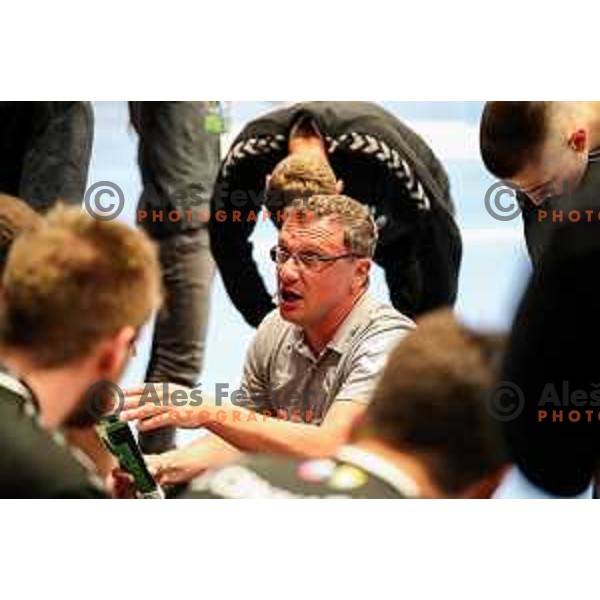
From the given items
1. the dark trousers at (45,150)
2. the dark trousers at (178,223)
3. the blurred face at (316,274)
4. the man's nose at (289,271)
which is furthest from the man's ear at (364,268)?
the dark trousers at (45,150)

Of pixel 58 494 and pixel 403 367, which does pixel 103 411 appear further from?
pixel 403 367

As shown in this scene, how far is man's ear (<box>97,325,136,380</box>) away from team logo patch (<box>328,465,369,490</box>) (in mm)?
461

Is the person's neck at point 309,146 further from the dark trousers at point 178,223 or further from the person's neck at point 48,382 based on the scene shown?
the person's neck at point 48,382

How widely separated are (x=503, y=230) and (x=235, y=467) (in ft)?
2.30

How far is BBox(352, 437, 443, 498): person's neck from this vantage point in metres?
1.98

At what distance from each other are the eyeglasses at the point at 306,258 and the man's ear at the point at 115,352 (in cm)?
32

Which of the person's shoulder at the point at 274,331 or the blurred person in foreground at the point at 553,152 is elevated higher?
the blurred person in foreground at the point at 553,152

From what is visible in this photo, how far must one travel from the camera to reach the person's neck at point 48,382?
2027 millimetres

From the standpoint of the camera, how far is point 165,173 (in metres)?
2.13

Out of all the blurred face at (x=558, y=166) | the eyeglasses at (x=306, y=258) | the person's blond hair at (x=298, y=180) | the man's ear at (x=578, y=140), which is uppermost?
the man's ear at (x=578, y=140)

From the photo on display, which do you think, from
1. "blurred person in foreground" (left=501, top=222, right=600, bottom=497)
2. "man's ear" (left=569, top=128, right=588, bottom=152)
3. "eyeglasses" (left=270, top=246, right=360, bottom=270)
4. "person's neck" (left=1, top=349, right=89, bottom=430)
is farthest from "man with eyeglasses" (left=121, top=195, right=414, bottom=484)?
"man's ear" (left=569, top=128, right=588, bottom=152)

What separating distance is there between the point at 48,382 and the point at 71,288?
19cm

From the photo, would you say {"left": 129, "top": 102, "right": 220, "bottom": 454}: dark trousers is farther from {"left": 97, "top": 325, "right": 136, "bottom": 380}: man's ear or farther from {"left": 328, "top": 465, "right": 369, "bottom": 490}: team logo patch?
{"left": 328, "top": 465, "right": 369, "bottom": 490}: team logo patch

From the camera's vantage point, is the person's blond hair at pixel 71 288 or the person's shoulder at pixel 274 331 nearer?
the person's blond hair at pixel 71 288
